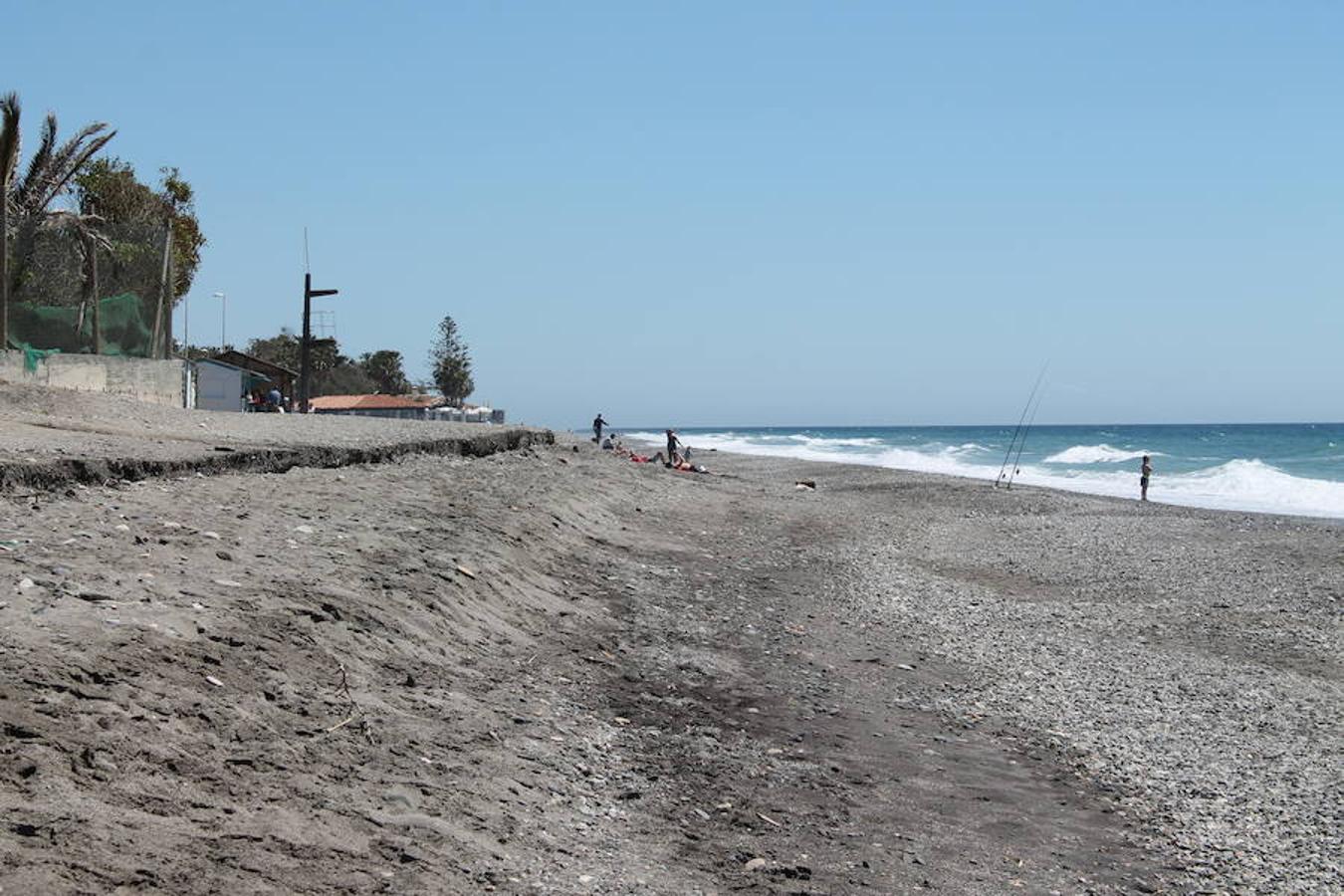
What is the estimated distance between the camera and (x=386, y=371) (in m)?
102

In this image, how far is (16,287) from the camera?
19281 mm

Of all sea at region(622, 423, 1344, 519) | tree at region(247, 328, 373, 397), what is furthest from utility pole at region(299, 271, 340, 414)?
tree at region(247, 328, 373, 397)

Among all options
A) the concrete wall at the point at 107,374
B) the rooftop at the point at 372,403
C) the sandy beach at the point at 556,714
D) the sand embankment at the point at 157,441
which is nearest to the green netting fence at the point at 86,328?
the concrete wall at the point at 107,374

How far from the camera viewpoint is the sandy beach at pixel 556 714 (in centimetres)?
506

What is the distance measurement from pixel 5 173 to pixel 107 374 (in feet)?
10.6

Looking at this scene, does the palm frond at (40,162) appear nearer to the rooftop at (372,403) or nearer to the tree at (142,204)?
the tree at (142,204)

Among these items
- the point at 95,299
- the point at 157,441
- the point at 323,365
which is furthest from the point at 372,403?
the point at 157,441

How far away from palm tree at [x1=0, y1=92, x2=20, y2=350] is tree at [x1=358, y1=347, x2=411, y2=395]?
81.3 m

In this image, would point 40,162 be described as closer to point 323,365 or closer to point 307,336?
point 307,336

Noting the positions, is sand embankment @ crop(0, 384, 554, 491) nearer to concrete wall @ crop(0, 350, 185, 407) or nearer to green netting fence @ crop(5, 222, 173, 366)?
concrete wall @ crop(0, 350, 185, 407)

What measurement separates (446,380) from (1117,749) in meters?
92.9

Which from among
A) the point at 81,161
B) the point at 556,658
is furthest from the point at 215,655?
the point at 81,161

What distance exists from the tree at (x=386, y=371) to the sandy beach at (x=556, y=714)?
286 ft

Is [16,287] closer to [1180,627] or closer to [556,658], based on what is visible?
[556,658]
